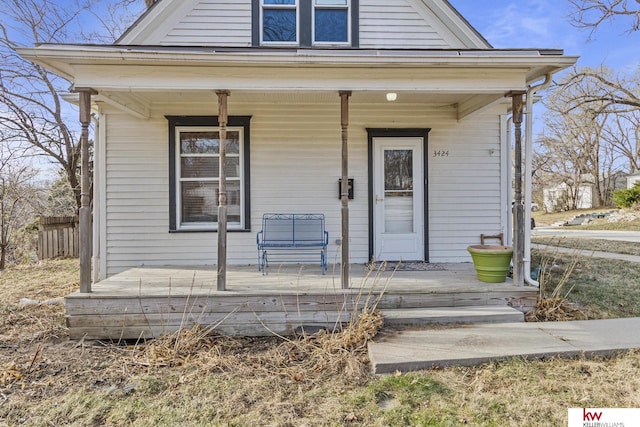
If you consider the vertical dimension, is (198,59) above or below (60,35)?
below

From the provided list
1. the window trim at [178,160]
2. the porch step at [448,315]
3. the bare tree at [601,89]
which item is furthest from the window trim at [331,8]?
the bare tree at [601,89]

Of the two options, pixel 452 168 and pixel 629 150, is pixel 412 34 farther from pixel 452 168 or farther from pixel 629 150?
pixel 629 150

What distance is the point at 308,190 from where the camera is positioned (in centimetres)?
577

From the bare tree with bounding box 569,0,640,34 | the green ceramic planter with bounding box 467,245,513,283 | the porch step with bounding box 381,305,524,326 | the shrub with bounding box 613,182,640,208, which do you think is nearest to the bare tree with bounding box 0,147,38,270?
the porch step with bounding box 381,305,524,326

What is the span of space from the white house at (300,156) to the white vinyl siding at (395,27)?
20 mm

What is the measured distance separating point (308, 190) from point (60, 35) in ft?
37.0

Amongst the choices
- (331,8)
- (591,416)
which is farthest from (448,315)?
(331,8)

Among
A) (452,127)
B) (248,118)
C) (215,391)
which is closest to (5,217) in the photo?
(248,118)

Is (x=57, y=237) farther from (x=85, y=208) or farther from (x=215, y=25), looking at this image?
(x=215, y=25)

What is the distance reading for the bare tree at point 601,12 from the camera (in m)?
16.0

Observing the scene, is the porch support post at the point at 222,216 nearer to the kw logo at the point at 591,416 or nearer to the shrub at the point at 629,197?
the kw logo at the point at 591,416

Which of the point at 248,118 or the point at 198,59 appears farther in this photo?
the point at 248,118

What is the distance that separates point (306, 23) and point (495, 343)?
5399 millimetres

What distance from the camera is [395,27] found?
236 inches
